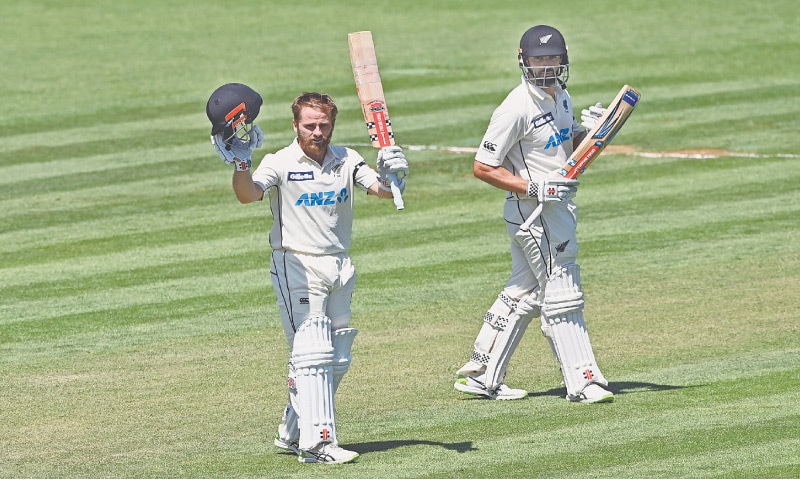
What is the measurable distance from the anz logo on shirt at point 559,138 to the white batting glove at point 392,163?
5.56 feet

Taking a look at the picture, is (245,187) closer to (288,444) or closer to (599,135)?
(288,444)

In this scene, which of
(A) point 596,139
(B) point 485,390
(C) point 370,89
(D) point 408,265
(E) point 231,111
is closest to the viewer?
(E) point 231,111

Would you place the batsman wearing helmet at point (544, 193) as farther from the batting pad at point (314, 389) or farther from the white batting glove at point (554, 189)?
the batting pad at point (314, 389)

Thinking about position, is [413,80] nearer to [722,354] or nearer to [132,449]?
[722,354]

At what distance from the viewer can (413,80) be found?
23.4m

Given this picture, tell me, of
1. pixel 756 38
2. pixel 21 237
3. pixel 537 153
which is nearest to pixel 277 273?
pixel 537 153

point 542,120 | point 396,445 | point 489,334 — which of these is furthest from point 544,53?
point 396,445

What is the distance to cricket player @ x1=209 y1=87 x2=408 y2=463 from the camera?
8.42 metres

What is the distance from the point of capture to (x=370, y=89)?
29.4 ft

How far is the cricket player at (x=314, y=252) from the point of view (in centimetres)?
842

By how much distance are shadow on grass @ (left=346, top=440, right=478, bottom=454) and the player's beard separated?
1.72 meters

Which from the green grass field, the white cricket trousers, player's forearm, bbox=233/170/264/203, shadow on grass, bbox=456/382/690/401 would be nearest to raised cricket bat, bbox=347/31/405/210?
the white cricket trousers

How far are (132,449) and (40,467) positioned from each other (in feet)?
1.96

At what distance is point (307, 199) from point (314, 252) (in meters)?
0.31
